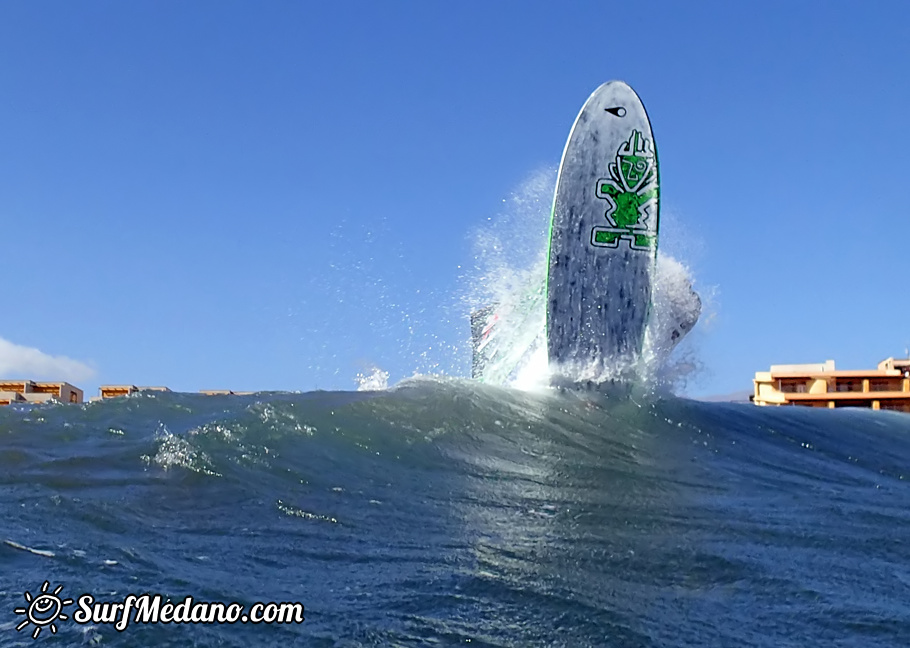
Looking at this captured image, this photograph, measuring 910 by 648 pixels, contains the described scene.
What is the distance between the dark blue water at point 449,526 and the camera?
3.63 meters

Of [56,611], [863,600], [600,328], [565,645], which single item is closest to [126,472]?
[56,611]

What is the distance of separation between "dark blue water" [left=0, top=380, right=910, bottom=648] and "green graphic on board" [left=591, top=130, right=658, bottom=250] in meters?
2.60

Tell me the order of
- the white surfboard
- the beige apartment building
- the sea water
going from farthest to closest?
the beige apartment building < the white surfboard < the sea water

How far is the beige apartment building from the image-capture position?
41844 millimetres

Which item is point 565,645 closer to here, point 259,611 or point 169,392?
point 259,611

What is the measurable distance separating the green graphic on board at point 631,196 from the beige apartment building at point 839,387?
33.9 m

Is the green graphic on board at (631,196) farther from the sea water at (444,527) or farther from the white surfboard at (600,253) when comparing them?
the sea water at (444,527)

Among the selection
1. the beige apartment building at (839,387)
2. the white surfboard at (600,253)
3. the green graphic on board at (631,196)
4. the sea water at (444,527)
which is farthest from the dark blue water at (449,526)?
the beige apartment building at (839,387)

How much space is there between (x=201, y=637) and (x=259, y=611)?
0.33m

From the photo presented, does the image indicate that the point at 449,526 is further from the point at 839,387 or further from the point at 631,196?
the point at 839,387

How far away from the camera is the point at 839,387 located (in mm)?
43125

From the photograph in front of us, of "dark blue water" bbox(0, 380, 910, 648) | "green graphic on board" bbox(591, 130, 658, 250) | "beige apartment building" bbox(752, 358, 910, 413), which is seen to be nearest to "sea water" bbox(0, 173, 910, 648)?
"dark blue water" bbox(0, 380, 910, 648)

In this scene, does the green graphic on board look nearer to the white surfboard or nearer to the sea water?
the white surfboard

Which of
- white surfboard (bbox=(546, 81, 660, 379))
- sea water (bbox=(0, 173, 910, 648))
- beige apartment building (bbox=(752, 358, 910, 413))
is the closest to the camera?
sea water (bbox=(0, 173, 910, 648))
